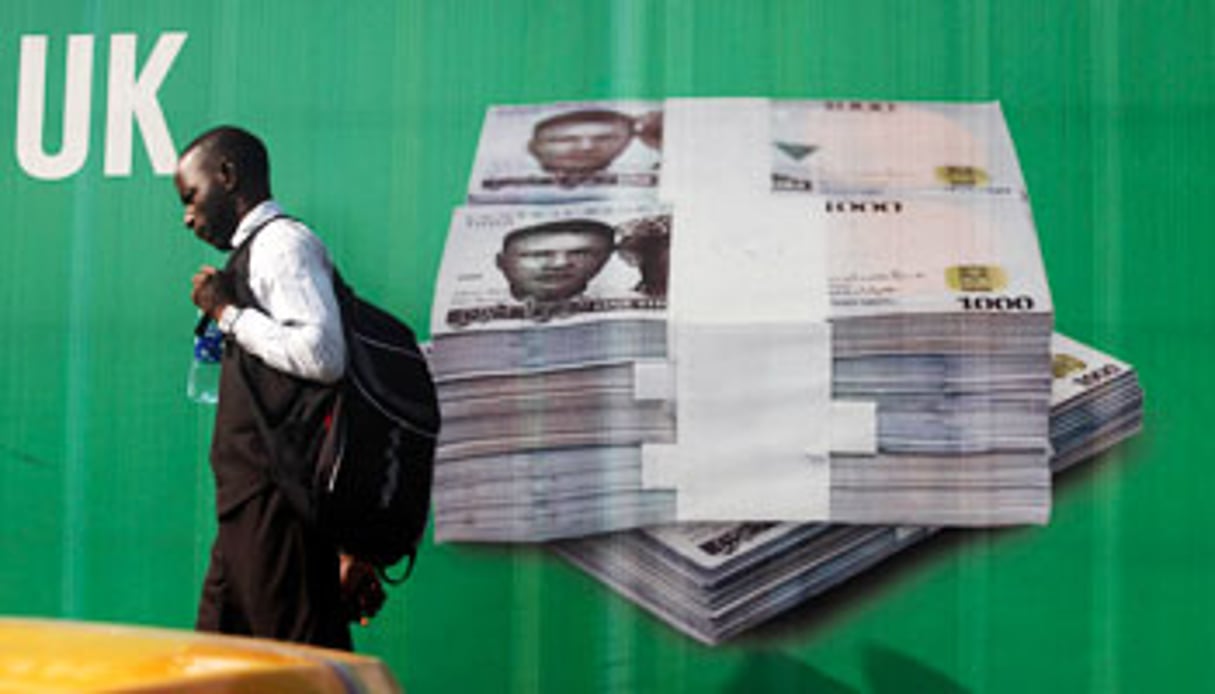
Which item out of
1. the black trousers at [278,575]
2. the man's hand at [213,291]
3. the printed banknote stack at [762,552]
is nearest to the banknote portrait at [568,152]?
the man's hand at [213,291]

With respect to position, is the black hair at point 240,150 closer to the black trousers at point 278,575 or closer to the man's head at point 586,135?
the man's head at point 586,135

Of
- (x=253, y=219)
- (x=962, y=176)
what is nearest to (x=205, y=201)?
(x=253, y=219)

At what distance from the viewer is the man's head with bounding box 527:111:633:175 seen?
411 cm

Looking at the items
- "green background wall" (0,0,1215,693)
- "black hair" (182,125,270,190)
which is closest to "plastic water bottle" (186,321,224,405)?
"green background wall" (0,0,1215,693)

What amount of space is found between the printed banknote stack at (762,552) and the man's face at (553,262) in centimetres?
60

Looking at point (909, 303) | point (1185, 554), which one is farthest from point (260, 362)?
point (1185, 554)

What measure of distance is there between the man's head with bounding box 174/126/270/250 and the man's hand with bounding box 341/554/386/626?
792 millimetres

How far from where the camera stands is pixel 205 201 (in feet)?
13.0

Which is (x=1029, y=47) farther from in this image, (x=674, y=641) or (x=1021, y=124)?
(x=674, y=641)

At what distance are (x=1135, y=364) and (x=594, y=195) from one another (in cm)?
133

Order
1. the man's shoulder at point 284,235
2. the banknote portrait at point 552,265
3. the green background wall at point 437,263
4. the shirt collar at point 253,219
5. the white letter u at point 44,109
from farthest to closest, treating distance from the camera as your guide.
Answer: the white letter u at point 44,109 → the banknote portrait at point 552,265 → the green background wall at point 437,263 → the shirt collar at point 253,219 → the man's shoulder at point 284,235

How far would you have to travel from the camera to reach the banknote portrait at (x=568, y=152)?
13.5 ft

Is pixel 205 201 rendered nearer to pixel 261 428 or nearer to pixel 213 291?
pixel 213 291

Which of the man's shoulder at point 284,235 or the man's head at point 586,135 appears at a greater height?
the man's head at point 586,135
